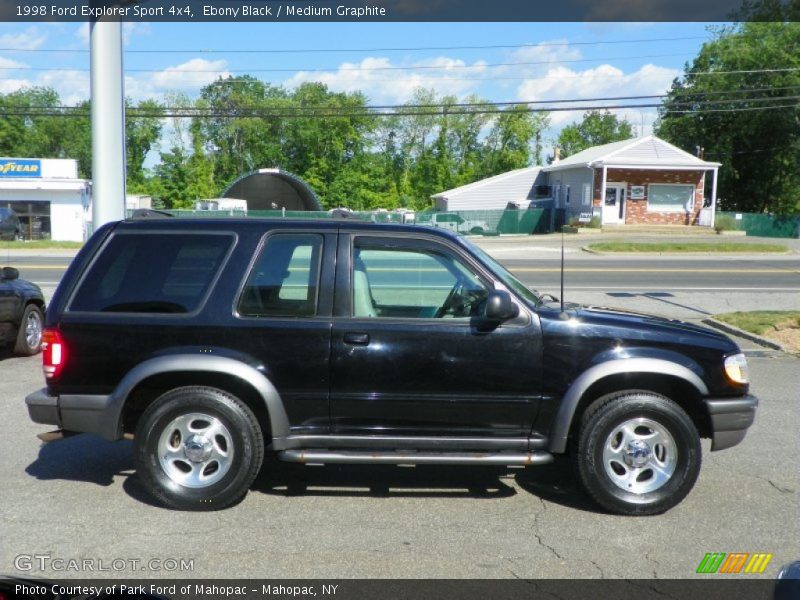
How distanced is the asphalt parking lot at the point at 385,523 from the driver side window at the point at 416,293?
1.28m

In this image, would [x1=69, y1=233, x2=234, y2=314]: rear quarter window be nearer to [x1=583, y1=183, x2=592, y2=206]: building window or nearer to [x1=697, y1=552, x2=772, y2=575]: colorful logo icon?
[x1=697, y1=552, x2=772, y2=575]: colorful logo icon

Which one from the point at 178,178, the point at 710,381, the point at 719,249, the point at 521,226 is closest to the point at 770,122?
the point at 521,226

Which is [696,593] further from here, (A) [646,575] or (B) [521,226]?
(B) [521,226]

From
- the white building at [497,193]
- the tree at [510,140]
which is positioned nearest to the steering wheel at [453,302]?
the white building at [497,193]

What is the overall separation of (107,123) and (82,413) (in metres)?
6.95

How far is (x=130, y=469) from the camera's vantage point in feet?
20.5

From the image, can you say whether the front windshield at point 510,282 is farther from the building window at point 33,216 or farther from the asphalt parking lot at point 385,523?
the building window at point 33,216

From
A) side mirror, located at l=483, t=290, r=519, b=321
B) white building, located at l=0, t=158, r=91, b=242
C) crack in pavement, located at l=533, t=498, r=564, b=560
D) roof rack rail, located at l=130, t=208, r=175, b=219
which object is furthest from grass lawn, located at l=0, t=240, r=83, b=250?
crack in pavement, located at l=533, t=498, r=564, b=560

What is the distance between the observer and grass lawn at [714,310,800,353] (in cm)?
1200

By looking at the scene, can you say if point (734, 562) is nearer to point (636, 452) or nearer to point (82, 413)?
point (636, 452)

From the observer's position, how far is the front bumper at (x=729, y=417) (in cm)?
541

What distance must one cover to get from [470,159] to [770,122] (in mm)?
31580

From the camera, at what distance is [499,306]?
5.20 meters

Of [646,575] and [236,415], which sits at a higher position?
[236,415]
